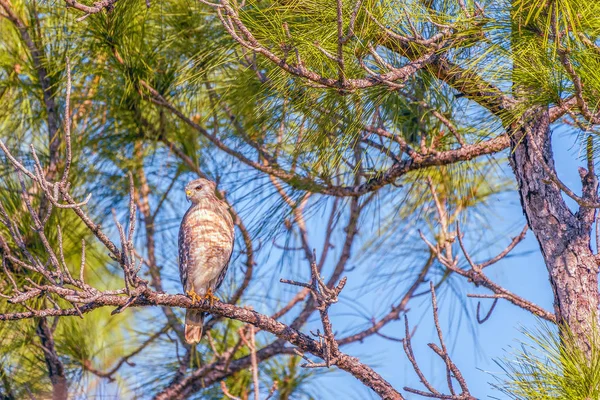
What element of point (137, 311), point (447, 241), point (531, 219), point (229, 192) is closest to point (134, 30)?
point (229, 192)

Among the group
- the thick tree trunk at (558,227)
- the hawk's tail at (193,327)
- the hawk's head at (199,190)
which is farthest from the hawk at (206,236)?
the thick tree trunk at (558,227)

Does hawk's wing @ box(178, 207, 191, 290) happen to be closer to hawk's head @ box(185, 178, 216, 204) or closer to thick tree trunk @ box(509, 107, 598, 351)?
hawk's head @ box(185, 178, 216, 204)

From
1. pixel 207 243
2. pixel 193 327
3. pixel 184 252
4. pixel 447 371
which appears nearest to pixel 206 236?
pixel 207 243

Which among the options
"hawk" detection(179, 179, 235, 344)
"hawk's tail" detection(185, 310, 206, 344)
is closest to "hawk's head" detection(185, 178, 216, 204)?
"hawk" detection(179, 179, 235, 344)

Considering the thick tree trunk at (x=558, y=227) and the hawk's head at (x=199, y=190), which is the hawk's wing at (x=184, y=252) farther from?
the thick tree trunk at (x=558, y=227)

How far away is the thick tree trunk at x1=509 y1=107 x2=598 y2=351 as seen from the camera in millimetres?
1893

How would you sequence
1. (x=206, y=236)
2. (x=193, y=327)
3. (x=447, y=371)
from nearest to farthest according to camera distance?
(x=447, y=371), (x=193, y=327), (x=206, y=236)

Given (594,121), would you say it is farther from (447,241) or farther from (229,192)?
(229,192)

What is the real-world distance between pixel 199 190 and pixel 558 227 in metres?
1.59

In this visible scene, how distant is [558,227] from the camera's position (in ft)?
6.59

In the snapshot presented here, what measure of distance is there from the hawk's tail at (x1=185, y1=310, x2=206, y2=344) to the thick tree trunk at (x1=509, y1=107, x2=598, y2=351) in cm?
145

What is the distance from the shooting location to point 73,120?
10.1 ft

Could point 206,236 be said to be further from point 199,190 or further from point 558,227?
point 558,227

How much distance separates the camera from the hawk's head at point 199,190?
3186 millimetres
